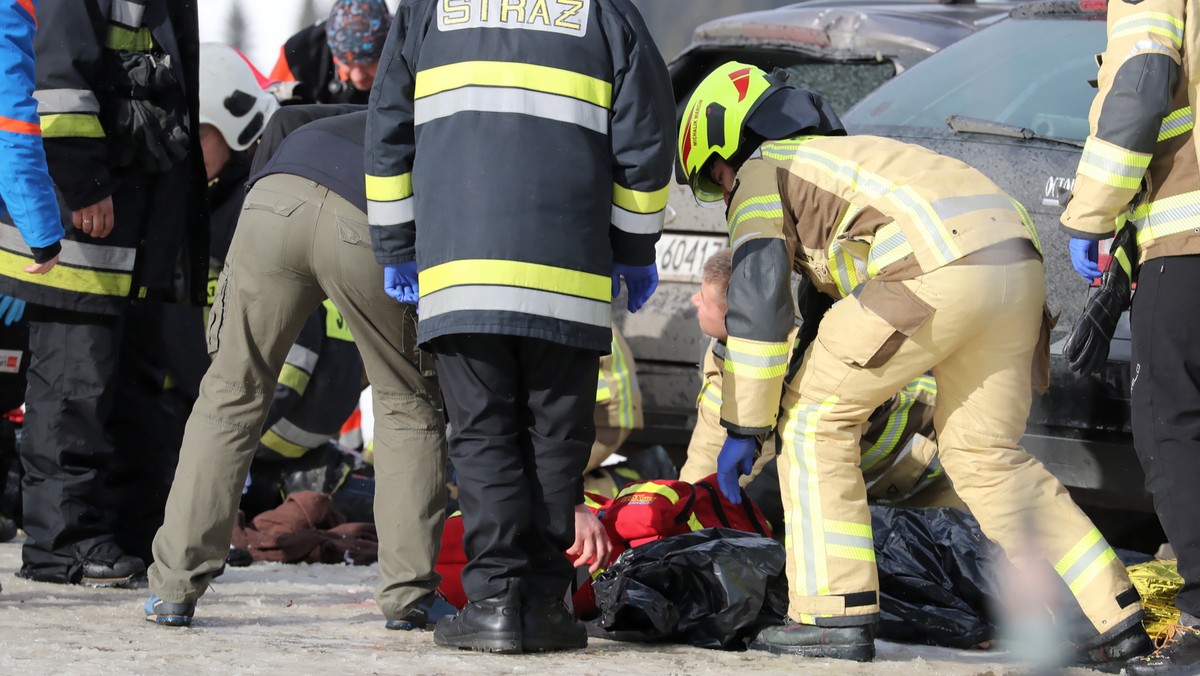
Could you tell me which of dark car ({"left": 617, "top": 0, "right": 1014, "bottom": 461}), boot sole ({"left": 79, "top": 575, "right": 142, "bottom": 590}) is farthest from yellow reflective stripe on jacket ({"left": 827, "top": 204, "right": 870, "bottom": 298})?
boot sole ({"left": 79, "top": 575, "right": 142, "bottom": 590})

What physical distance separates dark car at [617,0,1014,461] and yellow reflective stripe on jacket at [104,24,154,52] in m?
2.10

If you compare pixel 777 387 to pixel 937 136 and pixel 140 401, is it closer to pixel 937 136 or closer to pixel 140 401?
pixel 937 136

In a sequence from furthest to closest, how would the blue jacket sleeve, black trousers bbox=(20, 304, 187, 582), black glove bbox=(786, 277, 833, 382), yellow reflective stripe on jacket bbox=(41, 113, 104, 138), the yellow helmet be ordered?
black trousers bbox=(20, 304, 187, 582) → yellow reflective stripe on jacket bbox=(41, 113, 104, 138) → black glove bbox=(786, 277, 833, 382) → the blue jacket sleeve → the yellow helmet

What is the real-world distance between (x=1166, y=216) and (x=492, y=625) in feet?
6.33

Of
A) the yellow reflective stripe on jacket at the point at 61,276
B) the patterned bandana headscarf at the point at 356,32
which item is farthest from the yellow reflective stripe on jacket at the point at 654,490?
the patterned bandana headscarf at the point at 356,32

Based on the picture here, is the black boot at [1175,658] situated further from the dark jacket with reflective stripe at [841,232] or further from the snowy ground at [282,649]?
the dark jacket with reflective stripe at [841,232]

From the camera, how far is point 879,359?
3.86 m

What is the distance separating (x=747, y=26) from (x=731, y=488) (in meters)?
3.38

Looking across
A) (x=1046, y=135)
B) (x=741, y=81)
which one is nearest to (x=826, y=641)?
(x=741, y=81)

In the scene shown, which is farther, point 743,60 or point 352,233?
point 743,60

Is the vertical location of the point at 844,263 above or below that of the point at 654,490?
above

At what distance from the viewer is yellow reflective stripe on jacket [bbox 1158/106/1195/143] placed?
3.80 metres

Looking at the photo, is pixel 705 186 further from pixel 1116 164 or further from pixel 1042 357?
pixel 1116 164

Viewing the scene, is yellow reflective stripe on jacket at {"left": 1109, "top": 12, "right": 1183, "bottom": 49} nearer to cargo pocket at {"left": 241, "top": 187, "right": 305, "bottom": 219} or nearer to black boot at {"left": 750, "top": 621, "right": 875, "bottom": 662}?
black boot at {"left": 750, "top": 621, "right": 875, "bottom": 662}
